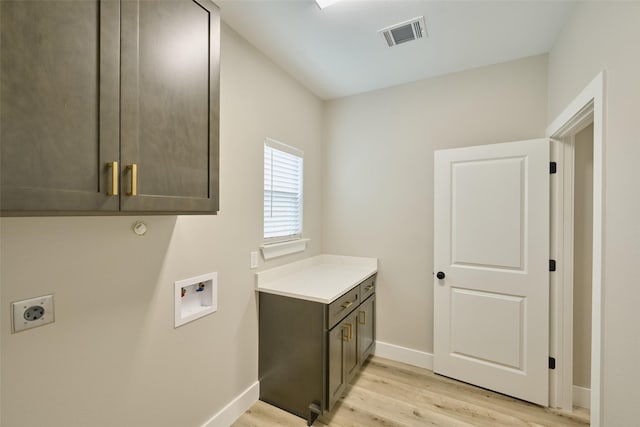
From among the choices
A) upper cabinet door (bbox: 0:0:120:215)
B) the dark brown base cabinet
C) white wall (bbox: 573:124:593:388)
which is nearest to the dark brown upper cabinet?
upper cabinet door (bbox: 0:0:120:215)

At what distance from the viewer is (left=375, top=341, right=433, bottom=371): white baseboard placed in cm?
260

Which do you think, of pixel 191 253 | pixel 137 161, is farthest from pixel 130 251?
pixel 137 161

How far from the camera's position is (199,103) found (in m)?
1.31

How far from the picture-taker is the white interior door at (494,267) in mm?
2082

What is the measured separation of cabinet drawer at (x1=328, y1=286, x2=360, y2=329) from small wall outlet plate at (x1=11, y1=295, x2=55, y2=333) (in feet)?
4.68

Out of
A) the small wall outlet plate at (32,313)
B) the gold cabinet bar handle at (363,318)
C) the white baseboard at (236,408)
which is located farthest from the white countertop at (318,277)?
the small wall outlet plate at (32,313)

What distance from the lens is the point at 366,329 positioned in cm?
258

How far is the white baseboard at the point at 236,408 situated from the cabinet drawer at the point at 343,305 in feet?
2.76

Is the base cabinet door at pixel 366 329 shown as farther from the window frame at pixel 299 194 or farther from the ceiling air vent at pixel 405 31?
the ceiling air vent at pixel 405 31

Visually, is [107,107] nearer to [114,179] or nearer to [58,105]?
[58,105]

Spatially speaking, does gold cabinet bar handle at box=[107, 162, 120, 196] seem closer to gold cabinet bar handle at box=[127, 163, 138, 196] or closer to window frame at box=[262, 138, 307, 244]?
gold cabinet bar handle at box=[127, 163, 138, 196]

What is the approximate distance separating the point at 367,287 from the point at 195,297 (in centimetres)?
154

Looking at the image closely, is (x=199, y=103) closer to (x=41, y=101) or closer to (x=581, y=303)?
(x=41, y=101)

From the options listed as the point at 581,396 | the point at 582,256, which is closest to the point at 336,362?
the point at 581,396
